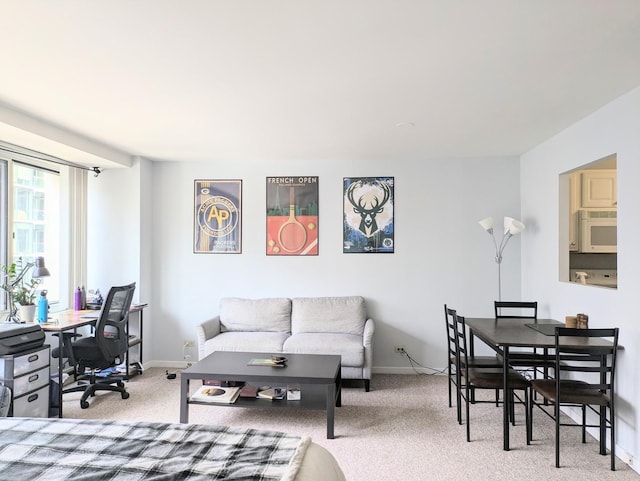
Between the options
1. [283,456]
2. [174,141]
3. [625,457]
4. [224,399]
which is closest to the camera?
[283,456]

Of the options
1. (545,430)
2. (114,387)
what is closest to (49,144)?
(114,387)

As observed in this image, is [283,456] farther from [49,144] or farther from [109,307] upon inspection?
[49,144]

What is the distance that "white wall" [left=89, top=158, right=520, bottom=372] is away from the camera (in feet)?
16.2

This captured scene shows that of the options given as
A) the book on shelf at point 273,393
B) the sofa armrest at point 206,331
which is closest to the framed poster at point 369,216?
the sofa armrest at point 206,331

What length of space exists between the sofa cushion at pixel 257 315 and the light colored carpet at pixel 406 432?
3.03 ft

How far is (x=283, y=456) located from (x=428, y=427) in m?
2.26

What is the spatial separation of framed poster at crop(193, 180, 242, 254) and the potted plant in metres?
1.73

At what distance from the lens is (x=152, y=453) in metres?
1.58

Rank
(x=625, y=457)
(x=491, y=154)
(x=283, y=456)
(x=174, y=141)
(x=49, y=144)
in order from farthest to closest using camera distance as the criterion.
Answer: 1. (x=491, y=154)
2. (x=174, y=141)
3. (x=49, y=144)
4. (x=625, y=457)
5. (x=283, y=456)

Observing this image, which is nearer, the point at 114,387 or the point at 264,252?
the point at 114,387

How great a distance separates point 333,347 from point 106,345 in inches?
84.4

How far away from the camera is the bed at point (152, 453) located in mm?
1433

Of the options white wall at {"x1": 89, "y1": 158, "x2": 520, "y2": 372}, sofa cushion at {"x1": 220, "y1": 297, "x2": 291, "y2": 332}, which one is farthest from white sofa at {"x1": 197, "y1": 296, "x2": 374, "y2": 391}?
white wall at {"x1": 89, "y1": 158, "x2": 520, "y2": 372}

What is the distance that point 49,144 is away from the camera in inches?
152
